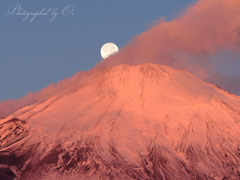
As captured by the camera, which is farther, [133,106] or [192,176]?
[133,106]

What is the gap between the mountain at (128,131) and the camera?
122 metres

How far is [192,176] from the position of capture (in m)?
123

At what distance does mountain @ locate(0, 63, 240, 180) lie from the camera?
122 meters

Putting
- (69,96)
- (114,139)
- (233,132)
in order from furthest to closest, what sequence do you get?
(69,96) < (233,132) < (114,139)

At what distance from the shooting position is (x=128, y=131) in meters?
136

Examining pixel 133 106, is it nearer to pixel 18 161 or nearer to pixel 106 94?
pixel 106 94

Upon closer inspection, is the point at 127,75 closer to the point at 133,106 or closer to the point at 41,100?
the point at 133,106

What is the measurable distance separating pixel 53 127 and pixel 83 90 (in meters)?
19.9

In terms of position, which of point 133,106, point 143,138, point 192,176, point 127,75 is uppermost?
point 127,75

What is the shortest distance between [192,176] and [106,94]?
120 ft

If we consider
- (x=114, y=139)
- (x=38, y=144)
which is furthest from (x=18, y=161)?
(x=114, y=139)

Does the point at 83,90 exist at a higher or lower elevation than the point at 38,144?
higher

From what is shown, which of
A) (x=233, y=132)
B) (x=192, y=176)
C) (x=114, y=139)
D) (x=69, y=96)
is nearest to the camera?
(x=192, y=176)

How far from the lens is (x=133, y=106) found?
145 metres
